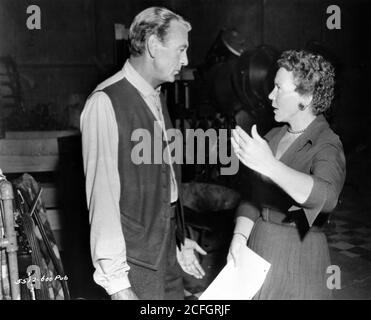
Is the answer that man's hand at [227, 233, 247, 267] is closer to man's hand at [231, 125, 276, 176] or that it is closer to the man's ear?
man's hand at [231, 125, 276, 176]

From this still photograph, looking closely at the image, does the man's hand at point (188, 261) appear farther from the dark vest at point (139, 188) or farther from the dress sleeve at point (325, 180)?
the dress sleeve at point (325, 180)

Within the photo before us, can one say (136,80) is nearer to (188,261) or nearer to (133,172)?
(133,172)

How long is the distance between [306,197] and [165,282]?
2.53ft

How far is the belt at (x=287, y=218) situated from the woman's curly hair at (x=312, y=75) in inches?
16.7

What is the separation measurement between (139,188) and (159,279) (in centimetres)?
39

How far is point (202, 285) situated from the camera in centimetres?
330

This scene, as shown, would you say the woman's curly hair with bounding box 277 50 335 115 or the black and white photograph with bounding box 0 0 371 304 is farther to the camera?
the woman's curly hair with bounding box 277 50 335 115

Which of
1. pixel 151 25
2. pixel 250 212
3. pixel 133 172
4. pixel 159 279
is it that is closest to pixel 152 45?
pixel 151 25

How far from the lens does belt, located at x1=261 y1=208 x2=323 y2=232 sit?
1.58m

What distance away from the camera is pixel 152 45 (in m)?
1.57

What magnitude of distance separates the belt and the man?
411 millimetres

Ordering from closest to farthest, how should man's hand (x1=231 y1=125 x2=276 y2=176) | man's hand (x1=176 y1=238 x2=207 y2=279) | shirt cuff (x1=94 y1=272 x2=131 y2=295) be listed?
man's hand (x1=231 y1=125 x2=276 y2=176) < shirt cuff (x1=94 y1=272 x2=131 y2=295) < man's hand (x1=176 y1=238 x2=207 y2=279)

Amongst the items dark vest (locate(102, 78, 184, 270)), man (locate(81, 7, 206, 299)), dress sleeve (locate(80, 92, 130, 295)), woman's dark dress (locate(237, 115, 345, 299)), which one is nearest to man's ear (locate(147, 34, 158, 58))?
man (locate(81, 7, 206, 299))
